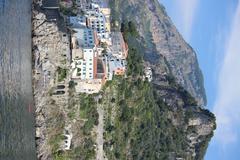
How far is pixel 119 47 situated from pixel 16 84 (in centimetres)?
3583

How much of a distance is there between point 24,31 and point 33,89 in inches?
365

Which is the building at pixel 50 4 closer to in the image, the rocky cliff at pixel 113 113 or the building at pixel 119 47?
the rocky cliff at pixel 113 113

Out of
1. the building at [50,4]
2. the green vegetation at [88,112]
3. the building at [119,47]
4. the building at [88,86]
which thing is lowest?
the green vegetation at [88,112]

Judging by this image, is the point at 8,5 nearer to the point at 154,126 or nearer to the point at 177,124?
the point at 154,126

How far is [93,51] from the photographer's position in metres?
106

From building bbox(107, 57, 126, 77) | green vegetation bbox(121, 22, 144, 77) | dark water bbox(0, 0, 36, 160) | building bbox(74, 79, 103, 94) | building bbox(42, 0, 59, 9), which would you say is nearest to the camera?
dark water bbox(0, 0, 36, 160)

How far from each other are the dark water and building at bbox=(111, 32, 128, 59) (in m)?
23.9

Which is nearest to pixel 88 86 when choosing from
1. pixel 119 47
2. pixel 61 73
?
pixel 61 73

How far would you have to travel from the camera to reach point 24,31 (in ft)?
309

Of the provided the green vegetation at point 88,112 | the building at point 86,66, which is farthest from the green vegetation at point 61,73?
the green vegetation at point 88,112

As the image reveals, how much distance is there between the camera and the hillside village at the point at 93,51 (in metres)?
105

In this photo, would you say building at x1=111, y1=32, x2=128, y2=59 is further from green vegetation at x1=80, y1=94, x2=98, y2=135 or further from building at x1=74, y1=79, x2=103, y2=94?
green vegetation at x1=80, y1=94, x2=98, y2=135

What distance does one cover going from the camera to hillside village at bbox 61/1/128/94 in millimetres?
104938

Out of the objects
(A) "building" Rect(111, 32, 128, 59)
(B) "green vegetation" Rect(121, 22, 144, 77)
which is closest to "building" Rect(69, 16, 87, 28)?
(A) "building" Rect(111, 32, 128, 59)
